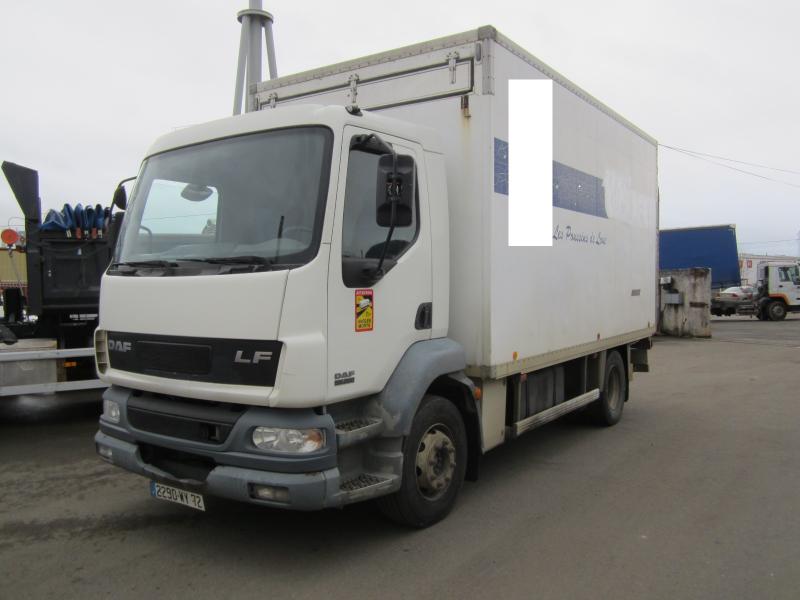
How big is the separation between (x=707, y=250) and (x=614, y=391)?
75.8 feet

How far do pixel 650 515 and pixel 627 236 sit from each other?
3.85 meters

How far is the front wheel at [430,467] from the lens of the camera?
409cm

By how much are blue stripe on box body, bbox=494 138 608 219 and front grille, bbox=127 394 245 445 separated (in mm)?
2553

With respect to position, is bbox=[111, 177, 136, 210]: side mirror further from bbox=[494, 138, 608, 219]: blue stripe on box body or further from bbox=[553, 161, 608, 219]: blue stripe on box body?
bbox=[553, 161, 608, 219]: blue stripe on box body

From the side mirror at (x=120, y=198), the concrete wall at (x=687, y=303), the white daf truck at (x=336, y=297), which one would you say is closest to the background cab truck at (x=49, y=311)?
the side mirror at (x=120, y=198)

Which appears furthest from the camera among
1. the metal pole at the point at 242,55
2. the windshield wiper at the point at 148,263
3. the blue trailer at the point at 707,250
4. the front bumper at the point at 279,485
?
the blue trailer at the point at 707,250

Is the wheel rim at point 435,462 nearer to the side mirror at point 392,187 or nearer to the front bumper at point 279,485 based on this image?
the front bumper at point 279,485

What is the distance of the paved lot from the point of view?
356cm

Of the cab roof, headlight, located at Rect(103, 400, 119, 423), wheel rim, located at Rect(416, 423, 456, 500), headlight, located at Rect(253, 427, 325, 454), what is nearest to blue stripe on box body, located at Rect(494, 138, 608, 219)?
the cab roof

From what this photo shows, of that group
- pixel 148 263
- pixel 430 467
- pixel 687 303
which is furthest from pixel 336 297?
pixel 687 303

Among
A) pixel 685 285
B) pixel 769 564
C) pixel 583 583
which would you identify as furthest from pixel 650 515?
pixel 685 285

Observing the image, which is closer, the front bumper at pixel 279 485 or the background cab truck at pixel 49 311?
the front bumper at pixel 279 485

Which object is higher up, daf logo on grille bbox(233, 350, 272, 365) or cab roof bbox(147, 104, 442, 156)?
cab roof bbox(147, 104, 442, 156)
